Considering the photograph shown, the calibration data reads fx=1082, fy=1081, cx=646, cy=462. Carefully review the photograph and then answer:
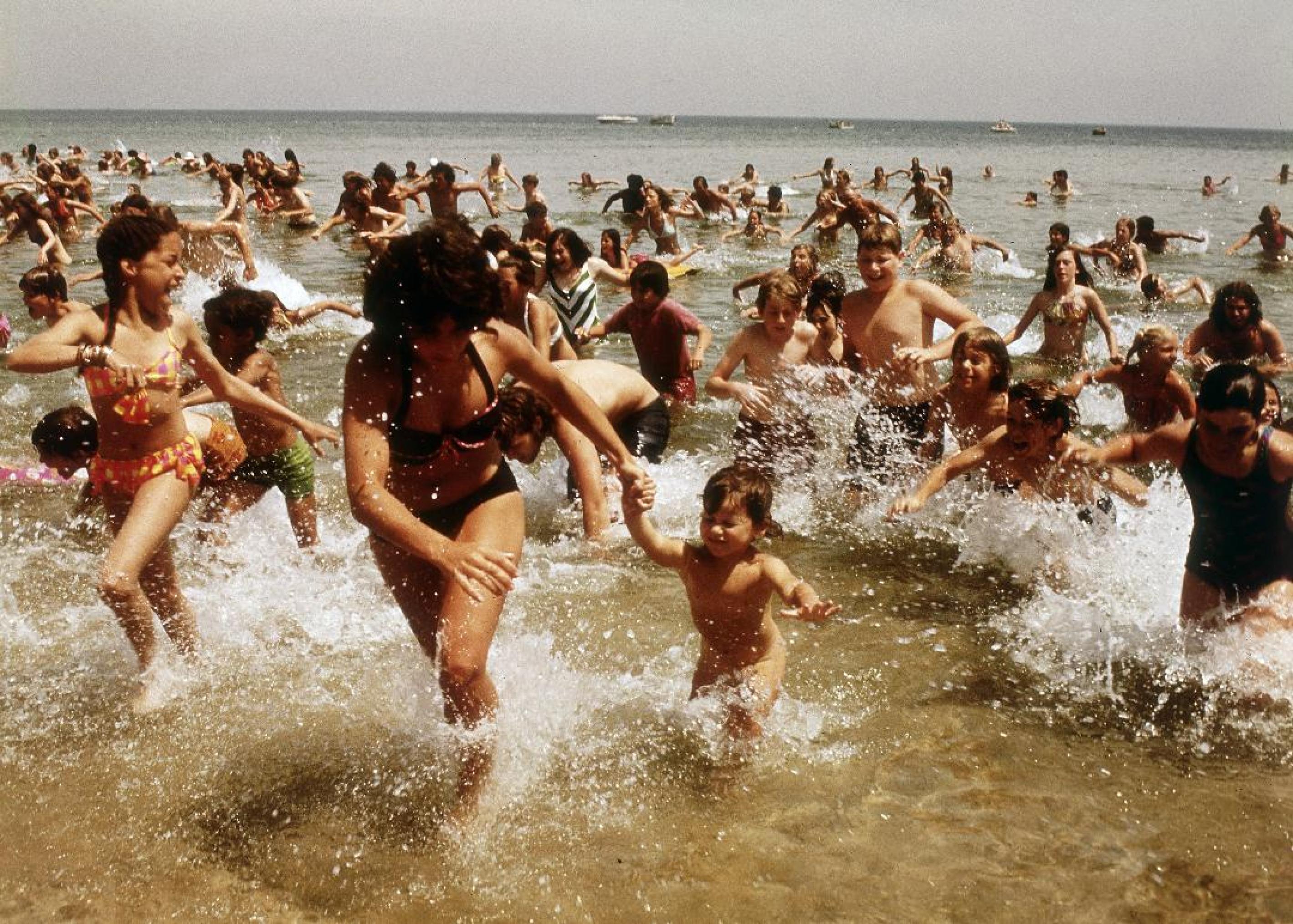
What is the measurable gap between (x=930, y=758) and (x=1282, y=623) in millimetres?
1566

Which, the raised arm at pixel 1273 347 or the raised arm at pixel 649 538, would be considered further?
the raised arm at pixel 1273 347

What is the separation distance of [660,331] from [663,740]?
4215 mm

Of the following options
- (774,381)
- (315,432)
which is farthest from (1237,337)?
(315,432)

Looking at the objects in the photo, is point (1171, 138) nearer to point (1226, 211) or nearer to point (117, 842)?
point (1226, 211)

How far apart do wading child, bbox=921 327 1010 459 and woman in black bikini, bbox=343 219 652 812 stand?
2.68 m

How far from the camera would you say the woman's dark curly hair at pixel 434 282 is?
9.26 feet

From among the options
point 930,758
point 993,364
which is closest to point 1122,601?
point 993,364

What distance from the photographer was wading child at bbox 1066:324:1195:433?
20.2 ft

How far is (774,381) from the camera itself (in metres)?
6.32

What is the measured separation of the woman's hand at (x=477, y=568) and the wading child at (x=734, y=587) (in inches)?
31.5

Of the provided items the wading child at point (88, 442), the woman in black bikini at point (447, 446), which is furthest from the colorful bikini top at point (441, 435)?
the wading child at point (88, 442)

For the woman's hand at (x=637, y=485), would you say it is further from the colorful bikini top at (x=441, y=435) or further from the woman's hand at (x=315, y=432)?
the woman's hand at (x=315, y=432)

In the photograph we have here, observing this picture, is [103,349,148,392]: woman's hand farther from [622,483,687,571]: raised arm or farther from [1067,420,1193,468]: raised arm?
[1067,420,1193,468]: raised arm

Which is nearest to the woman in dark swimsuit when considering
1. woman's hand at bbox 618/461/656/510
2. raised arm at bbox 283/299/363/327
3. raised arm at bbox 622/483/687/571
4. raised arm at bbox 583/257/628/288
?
raised arm at bbox 622/483/687/571
